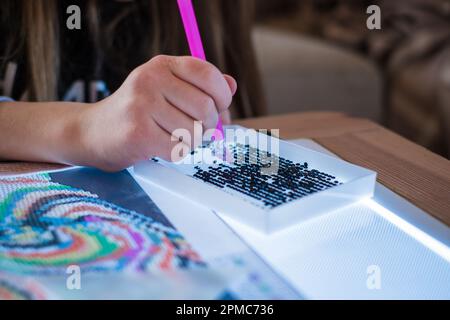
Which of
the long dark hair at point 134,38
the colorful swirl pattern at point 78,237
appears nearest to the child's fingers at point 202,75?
the colorful swirl pattern at point 78,237

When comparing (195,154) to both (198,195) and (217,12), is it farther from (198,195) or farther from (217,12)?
(217,12)

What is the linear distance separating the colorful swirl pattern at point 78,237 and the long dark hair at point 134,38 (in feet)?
0.97

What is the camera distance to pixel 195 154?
509 millimetres

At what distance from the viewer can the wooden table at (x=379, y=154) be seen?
45 centimetres

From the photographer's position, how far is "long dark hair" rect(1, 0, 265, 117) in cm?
69

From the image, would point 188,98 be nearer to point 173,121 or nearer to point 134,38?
point 173,121

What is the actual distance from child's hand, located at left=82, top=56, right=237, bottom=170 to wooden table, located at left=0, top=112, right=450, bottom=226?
101 millimetres

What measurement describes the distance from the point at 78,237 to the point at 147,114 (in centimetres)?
→ 12

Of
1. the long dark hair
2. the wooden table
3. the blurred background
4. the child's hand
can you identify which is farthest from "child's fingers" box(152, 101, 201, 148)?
the blurred background

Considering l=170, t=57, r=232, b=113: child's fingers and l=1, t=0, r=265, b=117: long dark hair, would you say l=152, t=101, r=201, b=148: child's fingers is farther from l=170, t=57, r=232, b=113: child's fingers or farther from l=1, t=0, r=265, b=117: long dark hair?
l=1, t=0, r=265, b=117: long dark hair

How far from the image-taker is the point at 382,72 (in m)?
1.51

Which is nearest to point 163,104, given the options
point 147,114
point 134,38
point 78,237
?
point 147,114

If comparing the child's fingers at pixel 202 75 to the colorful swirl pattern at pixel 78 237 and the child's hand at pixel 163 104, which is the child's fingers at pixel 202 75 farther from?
the colorful swirl pattern at pixel 78 237
